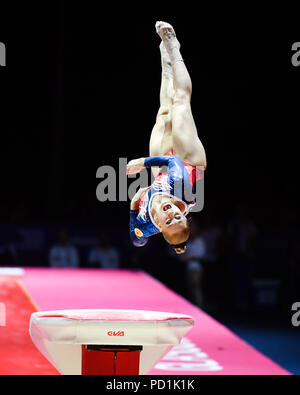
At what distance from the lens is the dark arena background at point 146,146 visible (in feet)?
32.1

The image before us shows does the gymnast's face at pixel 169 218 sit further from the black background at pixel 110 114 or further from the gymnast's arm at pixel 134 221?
the black background at pixel 110 114

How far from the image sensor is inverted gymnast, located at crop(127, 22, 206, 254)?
396cm

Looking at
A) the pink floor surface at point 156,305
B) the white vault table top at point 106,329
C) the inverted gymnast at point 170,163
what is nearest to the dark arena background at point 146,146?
the pink floor surface at point 156,305

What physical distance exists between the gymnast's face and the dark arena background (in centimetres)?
437

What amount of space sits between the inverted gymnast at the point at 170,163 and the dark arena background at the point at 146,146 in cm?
385

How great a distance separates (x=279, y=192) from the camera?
39.1ft

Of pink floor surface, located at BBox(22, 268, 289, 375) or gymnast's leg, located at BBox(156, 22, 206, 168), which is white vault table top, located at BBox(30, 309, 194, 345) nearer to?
pink floor surface, located at BBox(22, 268, 289, 375)

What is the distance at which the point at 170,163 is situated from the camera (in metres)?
4.15

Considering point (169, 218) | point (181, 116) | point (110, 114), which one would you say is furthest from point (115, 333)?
point (110, 114)

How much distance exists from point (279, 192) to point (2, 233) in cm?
511

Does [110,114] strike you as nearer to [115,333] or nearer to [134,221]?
[134,221]

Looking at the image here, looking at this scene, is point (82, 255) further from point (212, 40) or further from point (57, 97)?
point (212, 40)

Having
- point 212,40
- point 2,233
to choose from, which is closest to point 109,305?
point 2,233

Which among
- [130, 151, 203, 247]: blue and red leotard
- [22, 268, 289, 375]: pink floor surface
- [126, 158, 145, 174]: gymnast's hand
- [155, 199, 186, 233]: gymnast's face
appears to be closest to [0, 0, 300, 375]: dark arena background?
[22, 268, 289, 375]: pink floor surface
